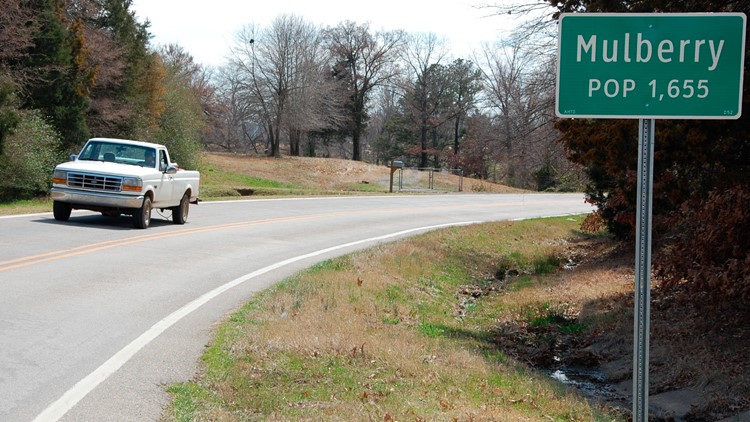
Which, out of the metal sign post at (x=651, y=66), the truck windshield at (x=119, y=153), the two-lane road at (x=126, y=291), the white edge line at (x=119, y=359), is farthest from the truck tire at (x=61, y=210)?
the metal sign post at (x=651, y=66)

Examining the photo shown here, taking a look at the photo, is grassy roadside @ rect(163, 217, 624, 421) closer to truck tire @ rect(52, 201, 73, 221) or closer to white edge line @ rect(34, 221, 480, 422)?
white edge line @ rect(34, 221, 480, 422)

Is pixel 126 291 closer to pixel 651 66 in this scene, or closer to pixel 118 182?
pixel 118 182

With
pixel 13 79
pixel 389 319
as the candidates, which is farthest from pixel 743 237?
pixel 13 79

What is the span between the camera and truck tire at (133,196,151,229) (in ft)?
60.8

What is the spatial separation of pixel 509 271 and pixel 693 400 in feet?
36.6

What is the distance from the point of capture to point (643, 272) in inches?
199

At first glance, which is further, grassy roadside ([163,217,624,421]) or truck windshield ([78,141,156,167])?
truck windshield ([78,141,156,167])

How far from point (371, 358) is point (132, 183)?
1105cm

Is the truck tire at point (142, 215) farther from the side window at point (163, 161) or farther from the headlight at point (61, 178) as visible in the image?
the headlight at point (61, 178)

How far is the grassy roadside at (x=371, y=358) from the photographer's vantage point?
6898 millimetres

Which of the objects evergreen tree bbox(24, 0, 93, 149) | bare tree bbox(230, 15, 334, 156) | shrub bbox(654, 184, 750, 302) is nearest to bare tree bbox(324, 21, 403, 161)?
bare tree bbox(230, 15, 334, 156)

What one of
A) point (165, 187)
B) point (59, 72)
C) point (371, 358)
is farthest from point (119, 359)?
point (59, 72)

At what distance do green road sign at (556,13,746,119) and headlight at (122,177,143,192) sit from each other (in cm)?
1394

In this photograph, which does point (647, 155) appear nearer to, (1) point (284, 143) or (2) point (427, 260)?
(2) point (427, 260)
